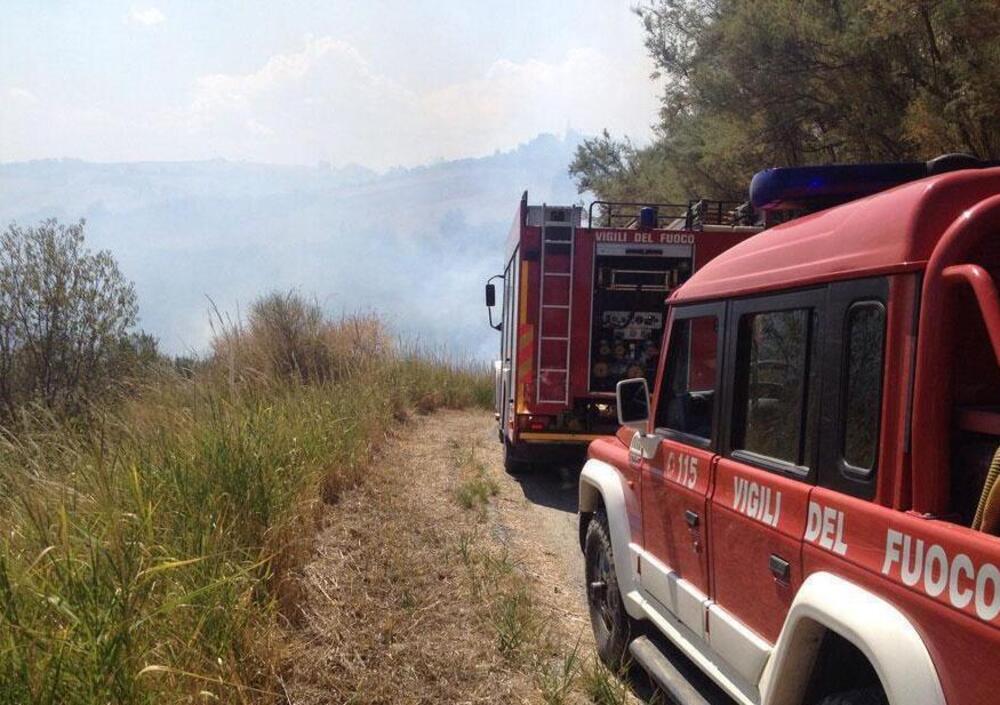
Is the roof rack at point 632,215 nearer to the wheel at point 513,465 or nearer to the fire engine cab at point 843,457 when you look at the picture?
the wheel at point 513,465

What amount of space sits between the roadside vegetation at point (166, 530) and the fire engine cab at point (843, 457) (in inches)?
72.7

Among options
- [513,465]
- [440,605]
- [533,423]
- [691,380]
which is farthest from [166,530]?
[513,465]

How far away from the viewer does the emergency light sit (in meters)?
3.14

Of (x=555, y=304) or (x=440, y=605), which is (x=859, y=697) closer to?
(x=440, y=605)

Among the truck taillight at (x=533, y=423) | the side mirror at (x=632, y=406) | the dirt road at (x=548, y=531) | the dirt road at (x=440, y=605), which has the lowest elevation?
the dirt road at (x=548, y=531)

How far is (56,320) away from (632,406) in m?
10.0

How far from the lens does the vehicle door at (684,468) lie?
334 centimetres

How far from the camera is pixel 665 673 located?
11.6 ft

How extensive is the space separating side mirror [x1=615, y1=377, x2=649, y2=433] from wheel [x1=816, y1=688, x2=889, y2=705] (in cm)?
184

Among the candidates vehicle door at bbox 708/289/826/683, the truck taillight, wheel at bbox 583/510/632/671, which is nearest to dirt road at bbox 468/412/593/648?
wheel at bbox 583/510/632/671

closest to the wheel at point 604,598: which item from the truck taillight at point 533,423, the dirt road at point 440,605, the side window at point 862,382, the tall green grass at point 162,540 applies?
the dirt road at point 440,605

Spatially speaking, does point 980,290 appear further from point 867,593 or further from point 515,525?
point 515,525

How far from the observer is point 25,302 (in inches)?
449

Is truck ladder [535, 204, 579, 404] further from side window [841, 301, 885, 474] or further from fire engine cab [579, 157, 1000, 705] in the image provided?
side window [841, 301, 885, 474]
